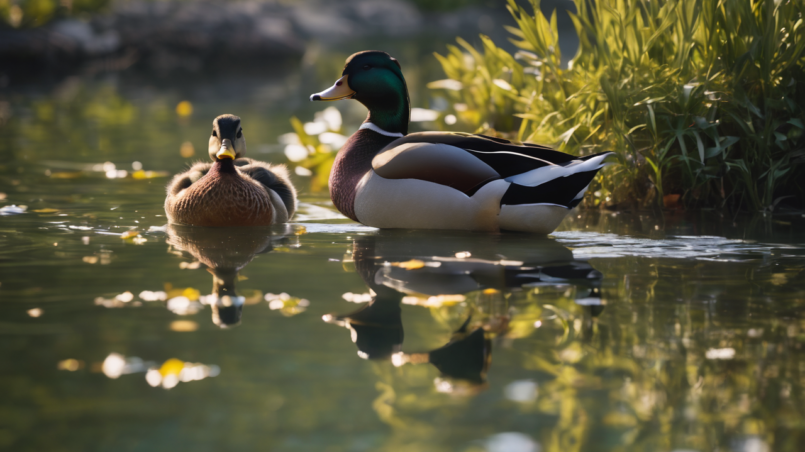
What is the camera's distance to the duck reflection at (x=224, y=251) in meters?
3.29

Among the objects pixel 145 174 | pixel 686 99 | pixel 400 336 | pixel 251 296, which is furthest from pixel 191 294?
pixel 145 174

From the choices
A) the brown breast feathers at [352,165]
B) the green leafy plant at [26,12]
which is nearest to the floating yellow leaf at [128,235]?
the brown breast feathers at [352,165]

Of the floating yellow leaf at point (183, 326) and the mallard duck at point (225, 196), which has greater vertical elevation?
the mallard duck at point (225, 196)

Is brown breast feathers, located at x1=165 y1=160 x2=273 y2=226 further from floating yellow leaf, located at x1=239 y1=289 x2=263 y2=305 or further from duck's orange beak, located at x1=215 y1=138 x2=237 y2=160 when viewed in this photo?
floating yellow leaf, located at x1=239 y1=289 x2=263 y2=305

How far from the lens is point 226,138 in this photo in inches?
196

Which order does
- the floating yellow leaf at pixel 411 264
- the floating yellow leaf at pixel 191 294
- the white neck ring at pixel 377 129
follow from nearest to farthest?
1. the floating yellow leaf at pixel 191 294
2. the floating yellow leaf at pixel 411 264
3. the white neck ring at pixel 377 129

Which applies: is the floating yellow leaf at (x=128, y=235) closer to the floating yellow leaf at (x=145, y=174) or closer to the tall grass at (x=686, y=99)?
the floating yellow leaf at (x=145, y=174)

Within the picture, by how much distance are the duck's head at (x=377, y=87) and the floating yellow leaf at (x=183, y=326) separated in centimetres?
233

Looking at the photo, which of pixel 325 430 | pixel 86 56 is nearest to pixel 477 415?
pixel 325 430

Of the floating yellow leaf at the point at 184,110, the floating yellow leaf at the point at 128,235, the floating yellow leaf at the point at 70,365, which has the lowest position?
the floating yellow leaf at the point at 70,365

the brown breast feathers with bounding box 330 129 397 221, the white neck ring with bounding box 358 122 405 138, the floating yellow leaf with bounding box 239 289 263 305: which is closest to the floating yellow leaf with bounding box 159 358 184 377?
the floating yellow leaf with bounding box 239 289 263 305

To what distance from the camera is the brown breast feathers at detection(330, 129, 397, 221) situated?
5.04 metres

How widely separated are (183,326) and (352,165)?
2244 millimetres

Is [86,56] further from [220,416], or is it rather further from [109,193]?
[220,416]
